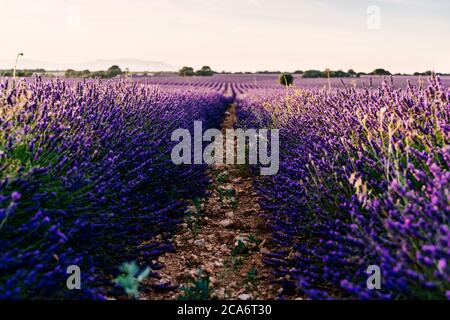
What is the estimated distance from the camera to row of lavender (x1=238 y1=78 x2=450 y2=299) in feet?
5.54

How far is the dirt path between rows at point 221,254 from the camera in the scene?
2.70 meters

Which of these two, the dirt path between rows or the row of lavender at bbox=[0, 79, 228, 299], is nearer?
the row of lavender at bbox=[0, 79, 228, 299]

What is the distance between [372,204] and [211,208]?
2.46m

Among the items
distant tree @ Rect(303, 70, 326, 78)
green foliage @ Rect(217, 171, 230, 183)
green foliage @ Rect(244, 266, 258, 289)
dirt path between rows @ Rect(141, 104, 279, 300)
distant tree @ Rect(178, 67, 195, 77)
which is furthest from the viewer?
distant tree @ Rect(178, 67, 195, 77)

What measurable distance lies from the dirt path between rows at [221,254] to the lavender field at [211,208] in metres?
0.02

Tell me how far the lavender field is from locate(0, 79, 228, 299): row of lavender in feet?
0.04

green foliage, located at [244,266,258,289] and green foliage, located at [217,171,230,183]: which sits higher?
green foliage, located at [217,171,230,183]

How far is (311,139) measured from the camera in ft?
12.6
